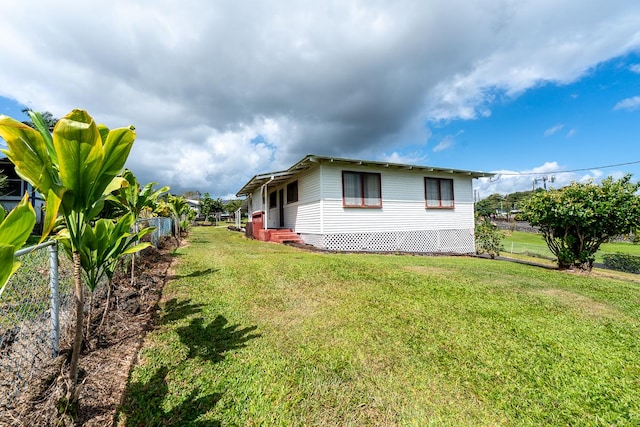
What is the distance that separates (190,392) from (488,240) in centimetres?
1519

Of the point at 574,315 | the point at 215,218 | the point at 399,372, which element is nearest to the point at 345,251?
the point at 574,315

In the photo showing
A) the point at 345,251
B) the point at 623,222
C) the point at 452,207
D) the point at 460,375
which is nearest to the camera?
the point at 460,375

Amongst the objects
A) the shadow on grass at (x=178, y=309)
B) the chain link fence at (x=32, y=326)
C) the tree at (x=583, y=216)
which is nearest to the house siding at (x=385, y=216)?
the tree at (x=583, y=216)

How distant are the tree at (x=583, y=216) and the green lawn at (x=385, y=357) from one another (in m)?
3.45

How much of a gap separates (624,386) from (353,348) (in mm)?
2465

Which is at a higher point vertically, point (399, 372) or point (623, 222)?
point (623, 222)

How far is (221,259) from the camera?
7.74 m

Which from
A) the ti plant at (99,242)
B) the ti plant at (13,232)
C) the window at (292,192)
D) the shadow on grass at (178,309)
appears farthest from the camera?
the window at (292,192)

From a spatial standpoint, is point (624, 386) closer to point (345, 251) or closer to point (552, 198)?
point (552, 198)

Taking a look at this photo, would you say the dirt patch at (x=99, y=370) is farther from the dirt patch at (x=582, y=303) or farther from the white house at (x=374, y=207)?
the white house at (x=374, y=207)

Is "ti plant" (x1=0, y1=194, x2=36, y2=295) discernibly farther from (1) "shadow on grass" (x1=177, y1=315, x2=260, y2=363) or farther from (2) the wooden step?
(2) the wooden step

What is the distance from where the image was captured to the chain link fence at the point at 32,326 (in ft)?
7.20

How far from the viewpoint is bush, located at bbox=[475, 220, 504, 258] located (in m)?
14.3

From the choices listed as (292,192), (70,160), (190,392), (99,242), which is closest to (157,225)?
(292,192)
